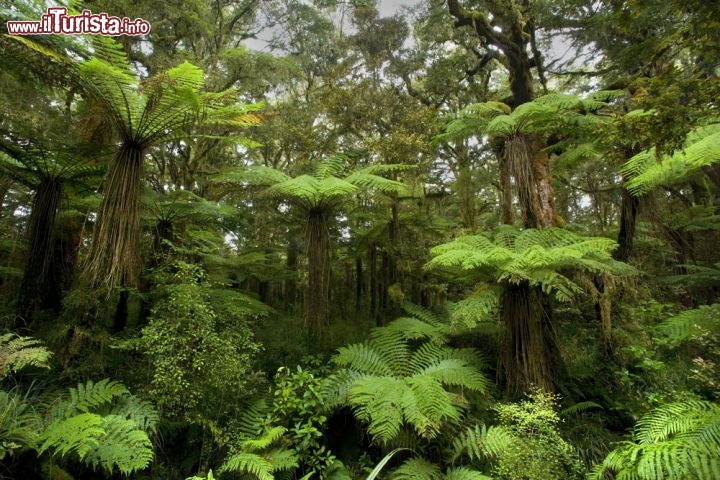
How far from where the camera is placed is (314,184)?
4.18 meters

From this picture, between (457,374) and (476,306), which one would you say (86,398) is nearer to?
(457,374)

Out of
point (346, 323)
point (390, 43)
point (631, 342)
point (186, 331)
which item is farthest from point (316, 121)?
point (631, 342)

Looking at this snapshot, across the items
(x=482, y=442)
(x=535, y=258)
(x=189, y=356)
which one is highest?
(x=535, y=258)

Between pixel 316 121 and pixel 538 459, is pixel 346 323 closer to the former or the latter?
pixel 538 459

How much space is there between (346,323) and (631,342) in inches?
142

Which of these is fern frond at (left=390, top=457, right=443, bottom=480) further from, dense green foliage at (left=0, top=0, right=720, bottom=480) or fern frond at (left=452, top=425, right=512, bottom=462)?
fern frond at (left=452, top=425, right=512, bottom=462)

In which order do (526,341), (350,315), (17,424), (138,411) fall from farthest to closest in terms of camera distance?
(350,315), (526,341), (138,411), (17,424)

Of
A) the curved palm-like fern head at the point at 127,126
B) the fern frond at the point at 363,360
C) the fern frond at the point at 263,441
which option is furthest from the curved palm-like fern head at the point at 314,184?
the fern frond at the point at 263,441

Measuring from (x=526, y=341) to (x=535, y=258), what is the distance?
0.93 m

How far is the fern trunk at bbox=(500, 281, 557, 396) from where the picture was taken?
3582 mm

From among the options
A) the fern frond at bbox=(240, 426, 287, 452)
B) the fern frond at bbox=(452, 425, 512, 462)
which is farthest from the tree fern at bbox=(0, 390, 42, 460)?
the fern frond at bbox=(452, 425, 512, 462)

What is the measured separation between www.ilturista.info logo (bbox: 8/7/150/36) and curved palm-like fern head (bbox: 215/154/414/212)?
190 centimetres

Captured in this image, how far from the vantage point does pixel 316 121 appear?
8.08 meters

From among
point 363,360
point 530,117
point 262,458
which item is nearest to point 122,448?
point 262,458
